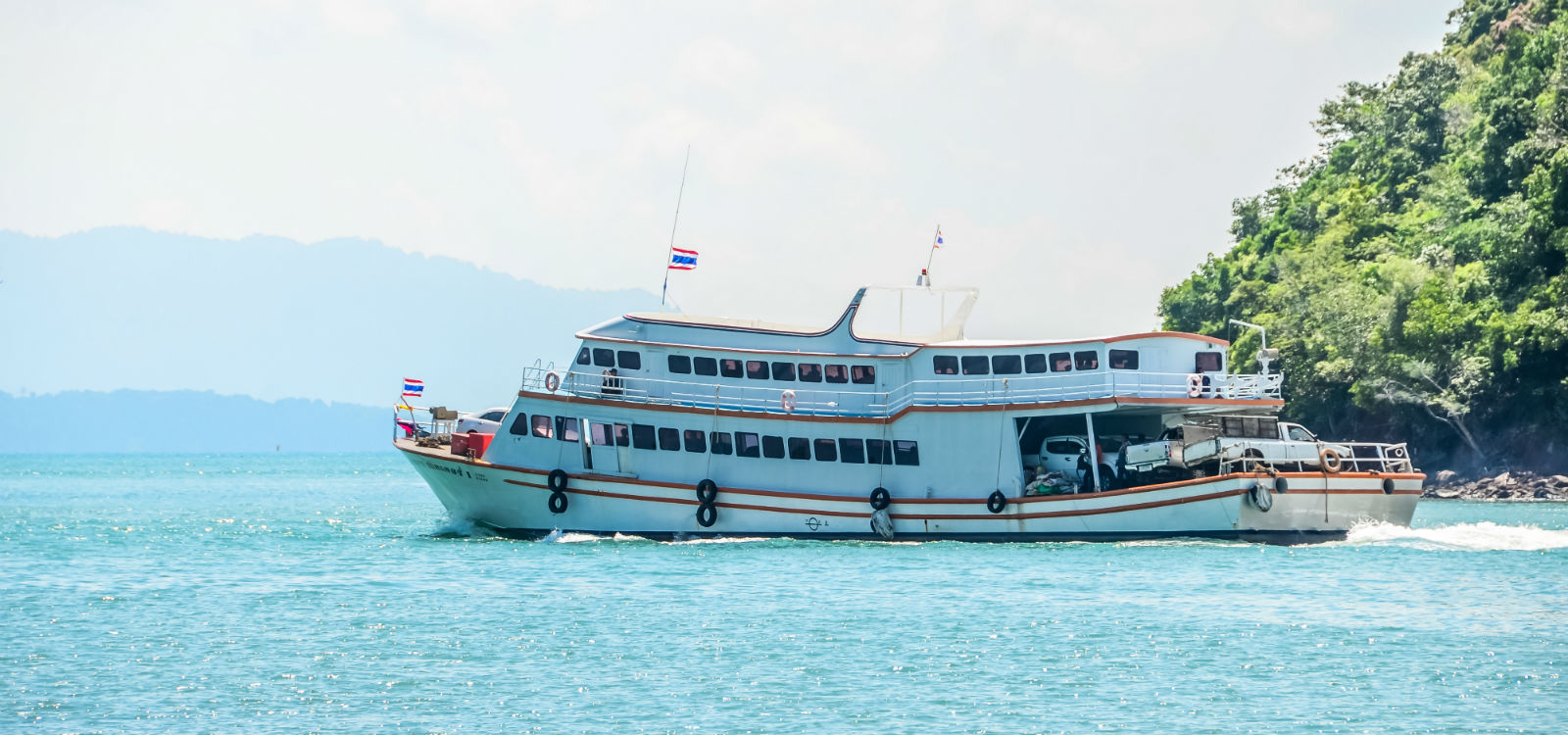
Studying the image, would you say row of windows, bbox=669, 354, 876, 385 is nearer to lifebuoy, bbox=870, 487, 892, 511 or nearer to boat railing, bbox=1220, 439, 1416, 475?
lifebuoy, bbox=870, 487, 892, 511

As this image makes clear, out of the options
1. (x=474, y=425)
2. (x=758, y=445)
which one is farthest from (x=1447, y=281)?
(x=474, y=425)

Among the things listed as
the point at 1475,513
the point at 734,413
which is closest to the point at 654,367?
the point at 734,413

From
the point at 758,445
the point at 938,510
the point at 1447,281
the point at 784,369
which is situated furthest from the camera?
the point at 1447,281

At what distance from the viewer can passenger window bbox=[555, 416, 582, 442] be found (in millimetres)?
39312

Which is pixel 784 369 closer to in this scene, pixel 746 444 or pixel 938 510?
pixel 746 444

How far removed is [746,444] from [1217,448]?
1131 centimetres

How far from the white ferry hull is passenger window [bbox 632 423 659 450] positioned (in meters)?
0.87

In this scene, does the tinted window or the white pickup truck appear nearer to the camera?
the white pickup truck

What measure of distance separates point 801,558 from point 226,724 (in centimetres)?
1736

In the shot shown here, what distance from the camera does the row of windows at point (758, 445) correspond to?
38.8 m

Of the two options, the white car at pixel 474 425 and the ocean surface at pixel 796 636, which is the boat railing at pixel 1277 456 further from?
the white car at pixel 474 425

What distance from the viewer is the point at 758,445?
128ft

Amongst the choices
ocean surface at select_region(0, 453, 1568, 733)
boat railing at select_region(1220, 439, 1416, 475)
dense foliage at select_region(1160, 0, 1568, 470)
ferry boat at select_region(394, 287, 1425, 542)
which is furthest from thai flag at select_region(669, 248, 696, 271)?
dense foliage at select_region(1160, 0, 1568, 470)

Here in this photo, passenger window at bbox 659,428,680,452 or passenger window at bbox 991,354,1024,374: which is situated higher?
passenger window at bbox 991,354,1024,374
